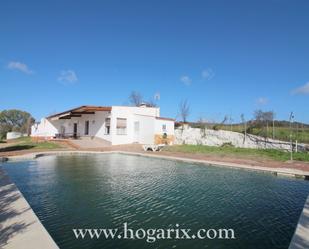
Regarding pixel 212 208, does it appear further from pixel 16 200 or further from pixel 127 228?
pixel 16 200

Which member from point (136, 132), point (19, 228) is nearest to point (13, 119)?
point (136, 132)

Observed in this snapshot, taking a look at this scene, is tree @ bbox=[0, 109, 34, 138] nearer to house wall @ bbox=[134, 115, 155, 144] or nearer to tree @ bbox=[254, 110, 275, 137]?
house wall @ bbox=[134, 115, 155, 144]

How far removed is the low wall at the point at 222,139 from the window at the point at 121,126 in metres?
6.59

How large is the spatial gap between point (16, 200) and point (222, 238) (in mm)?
5615

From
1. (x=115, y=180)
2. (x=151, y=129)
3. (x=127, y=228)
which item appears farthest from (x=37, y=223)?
(x=151, y=129)

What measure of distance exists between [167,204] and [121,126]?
21.4 m

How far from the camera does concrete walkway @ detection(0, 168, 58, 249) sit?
4340 mm

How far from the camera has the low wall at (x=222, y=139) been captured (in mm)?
24500

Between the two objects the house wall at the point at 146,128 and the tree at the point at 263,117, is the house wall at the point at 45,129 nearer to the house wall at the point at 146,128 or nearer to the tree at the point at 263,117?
the house wall at the point at 146,128

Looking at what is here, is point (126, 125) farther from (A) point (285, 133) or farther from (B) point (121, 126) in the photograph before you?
(A) point (285, 133)

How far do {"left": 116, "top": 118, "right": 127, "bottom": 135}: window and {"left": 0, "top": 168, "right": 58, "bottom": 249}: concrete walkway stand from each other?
20.9m

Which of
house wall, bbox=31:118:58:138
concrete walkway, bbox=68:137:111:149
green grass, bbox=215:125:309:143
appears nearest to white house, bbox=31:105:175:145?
concrete walkway, bbox=68:137:111:149

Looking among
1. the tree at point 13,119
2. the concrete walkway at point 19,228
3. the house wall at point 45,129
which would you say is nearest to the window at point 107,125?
the house wall at point 45,129

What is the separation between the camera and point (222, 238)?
5359 millimetres
